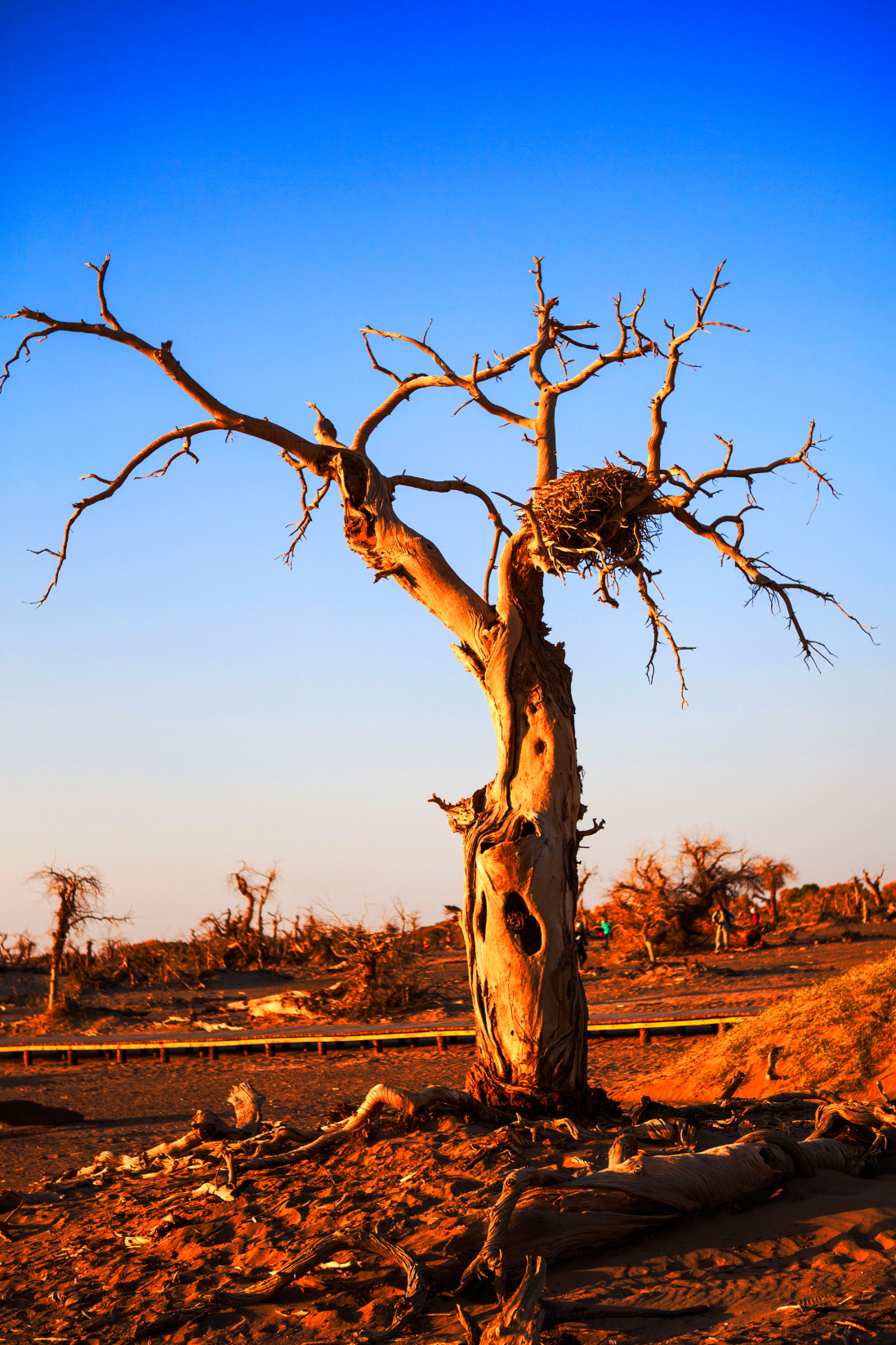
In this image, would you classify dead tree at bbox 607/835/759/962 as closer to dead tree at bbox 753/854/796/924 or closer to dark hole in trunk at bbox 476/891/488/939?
dead tree at bbox 753/854/796/924

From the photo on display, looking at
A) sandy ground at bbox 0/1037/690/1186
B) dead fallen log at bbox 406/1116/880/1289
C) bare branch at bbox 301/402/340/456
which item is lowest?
sandy ground at bbox 0/1037/690/1186

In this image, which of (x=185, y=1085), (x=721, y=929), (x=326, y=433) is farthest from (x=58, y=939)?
(x=326, y=433)

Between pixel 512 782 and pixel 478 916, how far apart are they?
90 centimetres

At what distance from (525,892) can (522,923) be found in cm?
22

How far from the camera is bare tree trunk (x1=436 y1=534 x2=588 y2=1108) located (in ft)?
21.5

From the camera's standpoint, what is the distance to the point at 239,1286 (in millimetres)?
4773

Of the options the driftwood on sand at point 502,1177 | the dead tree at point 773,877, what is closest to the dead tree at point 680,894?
the dead tree at point 773,877

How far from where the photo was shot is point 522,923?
6652mm

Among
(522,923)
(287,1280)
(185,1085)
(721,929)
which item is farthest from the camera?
(721,929)

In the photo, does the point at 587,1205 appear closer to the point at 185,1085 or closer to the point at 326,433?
the point at 326,433

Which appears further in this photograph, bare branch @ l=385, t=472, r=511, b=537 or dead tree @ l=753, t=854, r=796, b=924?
dead tree @ l=753, t=854, r=796, b=924

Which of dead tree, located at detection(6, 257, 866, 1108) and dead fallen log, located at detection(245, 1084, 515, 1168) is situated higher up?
dead tree, located at detection(6, 257, 866, 1108)

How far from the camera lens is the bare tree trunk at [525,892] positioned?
6562 mm

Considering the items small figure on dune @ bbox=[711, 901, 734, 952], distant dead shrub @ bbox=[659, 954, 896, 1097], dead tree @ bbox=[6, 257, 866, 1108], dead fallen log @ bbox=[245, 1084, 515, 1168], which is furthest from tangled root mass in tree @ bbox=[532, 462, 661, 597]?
small figure on dune @ bbox=[711, 901, 734, 952]
